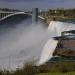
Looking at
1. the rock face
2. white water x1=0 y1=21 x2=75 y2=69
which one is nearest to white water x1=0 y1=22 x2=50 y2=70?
white water x1=0 y1=21 x2=75 y2=69

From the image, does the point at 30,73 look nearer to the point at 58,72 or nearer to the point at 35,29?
the point at 58,72

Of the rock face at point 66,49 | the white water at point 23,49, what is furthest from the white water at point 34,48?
the rock face at point 66,49

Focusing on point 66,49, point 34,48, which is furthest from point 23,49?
point 66,49

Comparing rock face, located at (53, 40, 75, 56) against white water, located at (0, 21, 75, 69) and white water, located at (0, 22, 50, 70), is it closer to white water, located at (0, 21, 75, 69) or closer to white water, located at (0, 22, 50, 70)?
white water, located at (0, 21, 75, 69)

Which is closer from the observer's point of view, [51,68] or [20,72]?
[20,72]

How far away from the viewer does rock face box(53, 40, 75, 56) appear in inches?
500

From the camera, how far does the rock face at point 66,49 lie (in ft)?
41.6

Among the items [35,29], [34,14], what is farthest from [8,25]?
[34,14]

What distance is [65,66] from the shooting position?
32.6 ft

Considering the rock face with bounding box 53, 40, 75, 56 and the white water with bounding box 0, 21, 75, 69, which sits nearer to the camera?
the rock face with bounding box 53, 40, 75, 56

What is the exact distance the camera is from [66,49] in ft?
44.5

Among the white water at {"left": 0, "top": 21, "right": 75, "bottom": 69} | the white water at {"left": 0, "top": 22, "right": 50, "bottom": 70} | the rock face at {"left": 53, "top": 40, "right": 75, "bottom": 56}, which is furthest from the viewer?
the white water at {"left": 0, "top": 22, "right": 50, "bottom": 70}

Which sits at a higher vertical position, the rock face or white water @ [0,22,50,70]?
the rock face

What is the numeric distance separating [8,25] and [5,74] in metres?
63.5
